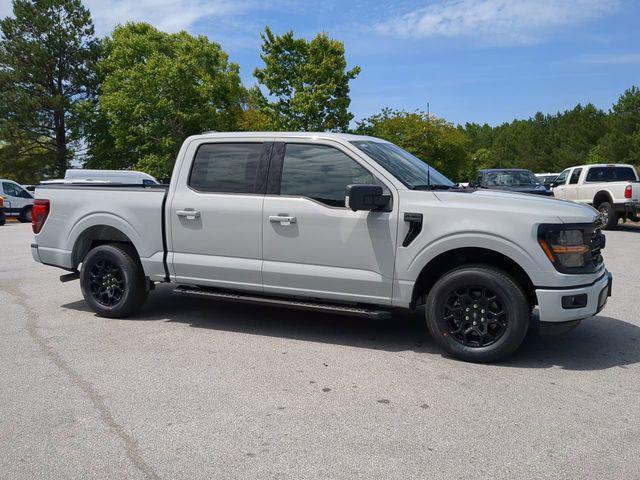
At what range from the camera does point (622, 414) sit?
388cm

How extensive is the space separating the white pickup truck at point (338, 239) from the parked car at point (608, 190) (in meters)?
12.9

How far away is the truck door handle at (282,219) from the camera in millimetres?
5387

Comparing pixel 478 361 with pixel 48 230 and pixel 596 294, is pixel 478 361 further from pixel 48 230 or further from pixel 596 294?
pixel 48 230

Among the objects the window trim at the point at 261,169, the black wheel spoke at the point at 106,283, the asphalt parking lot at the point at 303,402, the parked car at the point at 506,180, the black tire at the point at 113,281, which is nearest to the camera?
the asphalt parking lot at the point at 303,402

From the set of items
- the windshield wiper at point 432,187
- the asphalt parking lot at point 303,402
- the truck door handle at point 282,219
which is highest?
the windshield wiper at point 432,187

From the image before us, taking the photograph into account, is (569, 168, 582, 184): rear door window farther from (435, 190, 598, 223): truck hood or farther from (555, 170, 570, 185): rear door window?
(435, 190, 598, 223): truck hood

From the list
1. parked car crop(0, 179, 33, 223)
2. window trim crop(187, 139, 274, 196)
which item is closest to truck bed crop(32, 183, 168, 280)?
window trim crop(187, 139, 274, 196)

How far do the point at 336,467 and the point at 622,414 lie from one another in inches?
79.6

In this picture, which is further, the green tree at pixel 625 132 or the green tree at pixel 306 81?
the green tree at pixel 625 132

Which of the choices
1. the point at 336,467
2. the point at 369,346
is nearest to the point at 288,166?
the point at 369,346

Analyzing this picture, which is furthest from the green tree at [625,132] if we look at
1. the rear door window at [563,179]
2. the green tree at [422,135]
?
the rear door window at [563,179]

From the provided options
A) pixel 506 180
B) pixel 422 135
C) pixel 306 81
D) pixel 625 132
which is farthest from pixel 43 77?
pixel 625 132

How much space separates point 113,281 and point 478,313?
3.89 m

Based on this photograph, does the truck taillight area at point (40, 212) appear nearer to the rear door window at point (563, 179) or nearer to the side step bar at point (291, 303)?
the side step bar at point (291, 303)
